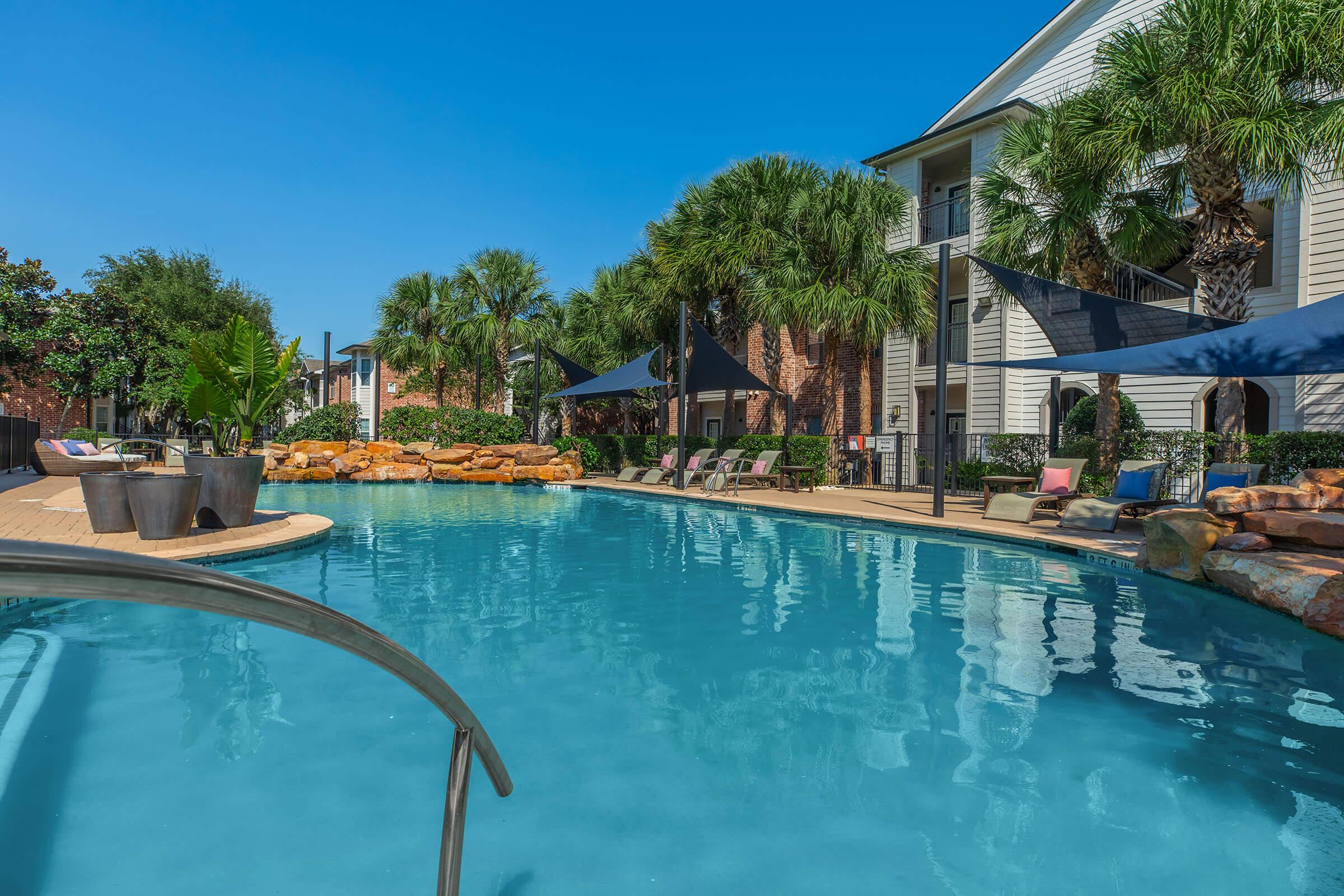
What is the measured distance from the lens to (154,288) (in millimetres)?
26531

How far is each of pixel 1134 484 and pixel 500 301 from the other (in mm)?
18221

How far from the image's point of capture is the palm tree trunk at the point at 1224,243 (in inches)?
394

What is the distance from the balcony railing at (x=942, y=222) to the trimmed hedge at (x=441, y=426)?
12.8 metres

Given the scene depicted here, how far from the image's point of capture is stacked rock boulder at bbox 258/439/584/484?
18259mm

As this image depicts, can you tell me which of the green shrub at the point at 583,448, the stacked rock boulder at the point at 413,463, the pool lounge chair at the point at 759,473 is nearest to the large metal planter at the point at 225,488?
the pool lounge chair at the point at 759,473

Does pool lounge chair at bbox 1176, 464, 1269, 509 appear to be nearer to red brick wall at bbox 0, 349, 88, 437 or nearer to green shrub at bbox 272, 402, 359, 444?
green shrub at bbox 272, 402, 359, 444

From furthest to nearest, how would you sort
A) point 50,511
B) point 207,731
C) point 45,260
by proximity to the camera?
point 45,260, point 50,511, point 207,731

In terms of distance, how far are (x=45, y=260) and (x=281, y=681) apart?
75.3 feet

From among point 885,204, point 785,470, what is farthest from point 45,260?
point 885,204

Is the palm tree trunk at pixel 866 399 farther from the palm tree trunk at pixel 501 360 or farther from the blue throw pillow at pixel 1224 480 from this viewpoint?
the palm tree trunk at pixel 501 360

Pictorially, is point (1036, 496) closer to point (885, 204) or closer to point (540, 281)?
point (885, 204)

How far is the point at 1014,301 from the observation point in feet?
51.4

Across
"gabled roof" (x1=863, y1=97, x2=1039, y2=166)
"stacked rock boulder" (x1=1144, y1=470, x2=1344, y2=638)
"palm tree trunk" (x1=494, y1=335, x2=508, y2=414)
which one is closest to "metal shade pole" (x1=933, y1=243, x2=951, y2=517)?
"stacked rock boulder" (x1=1144, y1=470, x2=1344, y2=638)

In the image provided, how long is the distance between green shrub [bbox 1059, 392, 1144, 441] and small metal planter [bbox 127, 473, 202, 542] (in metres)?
14.3
